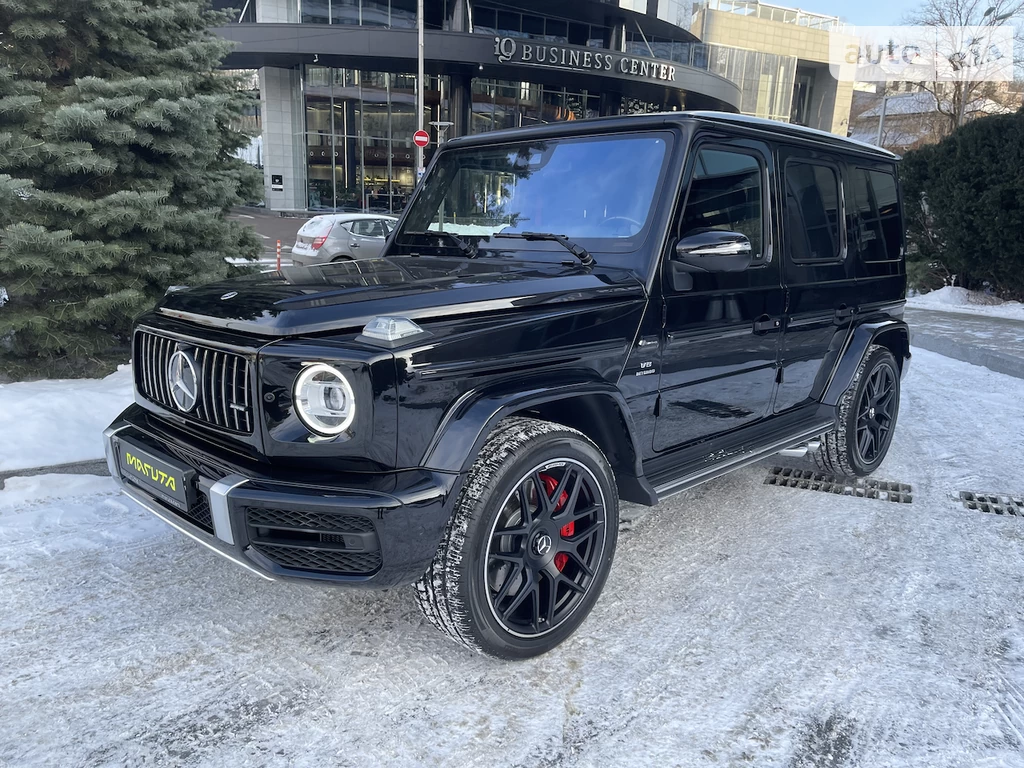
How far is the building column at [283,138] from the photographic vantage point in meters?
36.6

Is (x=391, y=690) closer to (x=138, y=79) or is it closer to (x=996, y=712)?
(x=996, y=712)

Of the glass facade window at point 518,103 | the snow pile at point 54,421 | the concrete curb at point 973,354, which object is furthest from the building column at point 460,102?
the snow pile at point 54,421

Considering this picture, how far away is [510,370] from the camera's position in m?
2.62

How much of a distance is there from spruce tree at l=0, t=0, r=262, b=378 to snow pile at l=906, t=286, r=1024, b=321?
12.0 metres

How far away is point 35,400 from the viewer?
16.3 feet

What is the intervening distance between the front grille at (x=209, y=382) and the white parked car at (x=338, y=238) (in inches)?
489

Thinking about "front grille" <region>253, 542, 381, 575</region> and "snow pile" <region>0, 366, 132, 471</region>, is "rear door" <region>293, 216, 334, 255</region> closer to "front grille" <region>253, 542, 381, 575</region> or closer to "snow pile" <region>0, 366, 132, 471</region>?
"snow pile" <region>0, 366, 132, 471</region>

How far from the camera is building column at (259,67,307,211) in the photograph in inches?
1439

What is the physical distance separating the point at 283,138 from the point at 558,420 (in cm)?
3848

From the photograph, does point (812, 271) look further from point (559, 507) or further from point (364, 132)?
point (364, 132)

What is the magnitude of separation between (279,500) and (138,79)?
5.09 meters

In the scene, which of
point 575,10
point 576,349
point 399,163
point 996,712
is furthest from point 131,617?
point 575,10

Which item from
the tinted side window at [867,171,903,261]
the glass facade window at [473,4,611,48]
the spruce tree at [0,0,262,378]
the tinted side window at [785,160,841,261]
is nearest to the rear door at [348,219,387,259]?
the spruce tree at [0,0,262,378]

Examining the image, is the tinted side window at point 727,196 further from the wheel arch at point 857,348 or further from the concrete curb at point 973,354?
the concrete curb at point 973,354
